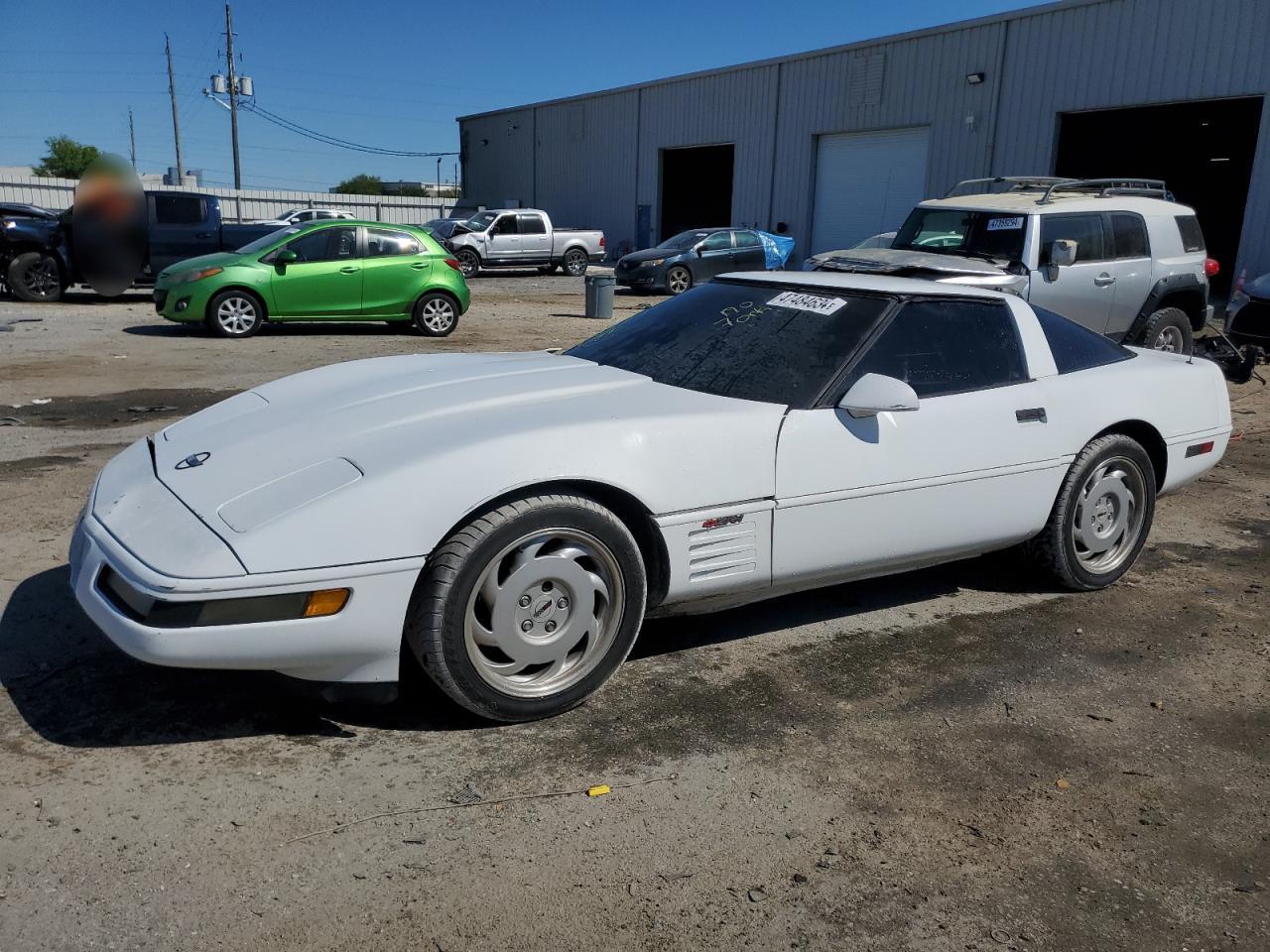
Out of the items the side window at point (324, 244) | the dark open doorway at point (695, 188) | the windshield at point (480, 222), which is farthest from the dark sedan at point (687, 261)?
the dark open doorway at point (695, 188)

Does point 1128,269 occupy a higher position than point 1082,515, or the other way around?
point 1128,269

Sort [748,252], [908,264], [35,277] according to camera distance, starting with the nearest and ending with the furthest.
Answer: [908,264] < [35,277] < [748,252]

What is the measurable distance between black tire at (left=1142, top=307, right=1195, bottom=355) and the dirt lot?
6.47 metres

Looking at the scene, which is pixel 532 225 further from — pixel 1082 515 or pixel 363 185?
pixel 363 185

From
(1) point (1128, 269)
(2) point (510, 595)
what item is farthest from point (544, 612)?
(1) point (1128, 269)

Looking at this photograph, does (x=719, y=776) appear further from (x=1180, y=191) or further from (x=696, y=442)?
(x=1180, y=191)

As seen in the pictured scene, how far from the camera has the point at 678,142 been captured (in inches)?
1284

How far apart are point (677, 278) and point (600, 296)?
5.54 metres

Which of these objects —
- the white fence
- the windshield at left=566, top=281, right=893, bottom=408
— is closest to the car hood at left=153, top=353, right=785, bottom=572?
the windshield at left=566, top=281, right=893, bottom=408

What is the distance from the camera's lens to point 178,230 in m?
16.4

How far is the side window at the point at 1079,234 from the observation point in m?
9.70

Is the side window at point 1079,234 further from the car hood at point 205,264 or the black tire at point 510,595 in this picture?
the car hood at point 205,264

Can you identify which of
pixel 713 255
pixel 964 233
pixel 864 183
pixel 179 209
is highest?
pixel 864 183

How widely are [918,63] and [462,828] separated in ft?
80.8
